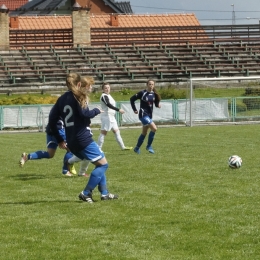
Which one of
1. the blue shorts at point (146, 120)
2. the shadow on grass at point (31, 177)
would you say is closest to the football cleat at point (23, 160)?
the shadow on grass at point (31, 177)

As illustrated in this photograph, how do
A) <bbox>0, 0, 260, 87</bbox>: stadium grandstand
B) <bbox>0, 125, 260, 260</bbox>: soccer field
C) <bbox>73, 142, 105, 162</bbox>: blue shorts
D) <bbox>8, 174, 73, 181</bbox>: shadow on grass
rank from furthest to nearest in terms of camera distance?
<bbox>0, 0, 260, 87</bbox>: stadium grandstand
<bbox>8, 174, 73, 181</bbox>: shadow on grass
<bbox>73, 142, 105, 162</bbox>: blue shorts
<bbox>0, 125, 260, 260</bbox>: soccer field

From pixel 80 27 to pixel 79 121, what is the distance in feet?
127

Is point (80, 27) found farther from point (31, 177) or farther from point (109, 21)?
point (31, 177)

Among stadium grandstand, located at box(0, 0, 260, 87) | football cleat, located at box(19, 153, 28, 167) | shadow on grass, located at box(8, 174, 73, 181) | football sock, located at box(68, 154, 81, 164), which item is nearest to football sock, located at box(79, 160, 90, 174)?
football sock, located at box(68, 154, 81, 164)

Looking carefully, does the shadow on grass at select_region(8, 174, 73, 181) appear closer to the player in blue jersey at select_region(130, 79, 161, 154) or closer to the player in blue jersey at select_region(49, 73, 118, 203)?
the player in blue jersey at select_region(49, 73, 118, 203)

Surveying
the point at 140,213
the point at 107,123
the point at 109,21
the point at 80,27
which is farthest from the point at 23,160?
the point at 109,21

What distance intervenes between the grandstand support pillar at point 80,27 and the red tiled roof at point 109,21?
9.48 metres

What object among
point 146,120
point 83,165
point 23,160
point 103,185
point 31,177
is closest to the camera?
point 103,185

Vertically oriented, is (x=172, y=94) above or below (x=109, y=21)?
below

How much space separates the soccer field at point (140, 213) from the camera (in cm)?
716

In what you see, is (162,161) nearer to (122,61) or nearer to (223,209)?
(223,209)

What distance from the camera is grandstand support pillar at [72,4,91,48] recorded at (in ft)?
156

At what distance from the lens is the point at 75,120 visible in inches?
386

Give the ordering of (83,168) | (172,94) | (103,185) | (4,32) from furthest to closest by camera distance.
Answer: (4,32) → (172,94) → (83,168) → (103,185)
